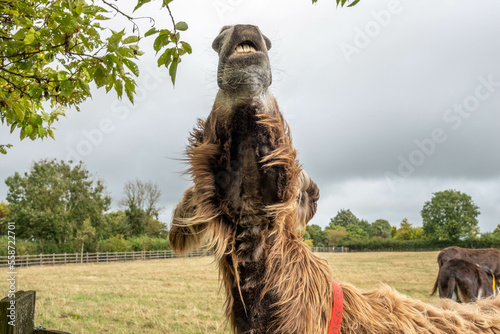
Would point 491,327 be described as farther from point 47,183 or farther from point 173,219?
point 47,183

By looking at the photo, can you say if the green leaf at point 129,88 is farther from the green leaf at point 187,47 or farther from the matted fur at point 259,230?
the matted fur at point 259,230

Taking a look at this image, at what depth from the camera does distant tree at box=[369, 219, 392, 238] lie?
284 feet

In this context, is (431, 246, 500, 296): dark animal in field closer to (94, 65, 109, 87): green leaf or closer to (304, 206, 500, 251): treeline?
(94, 65, 109, 87): green leaf

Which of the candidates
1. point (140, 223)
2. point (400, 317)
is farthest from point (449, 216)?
point (400, 317)

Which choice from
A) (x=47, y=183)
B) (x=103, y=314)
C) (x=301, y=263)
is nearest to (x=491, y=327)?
(x=301, y=263)

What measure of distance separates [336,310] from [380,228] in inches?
3792

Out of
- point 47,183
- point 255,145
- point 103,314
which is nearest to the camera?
point 255,145

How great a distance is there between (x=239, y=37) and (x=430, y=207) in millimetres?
67216

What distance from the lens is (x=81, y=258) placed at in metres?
34.1

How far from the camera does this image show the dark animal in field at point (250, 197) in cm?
148

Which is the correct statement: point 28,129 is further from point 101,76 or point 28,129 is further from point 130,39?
point 130,39

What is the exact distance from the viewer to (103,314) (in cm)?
880

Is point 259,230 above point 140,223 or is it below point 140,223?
above

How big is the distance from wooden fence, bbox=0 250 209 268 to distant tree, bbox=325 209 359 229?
56124 mm
